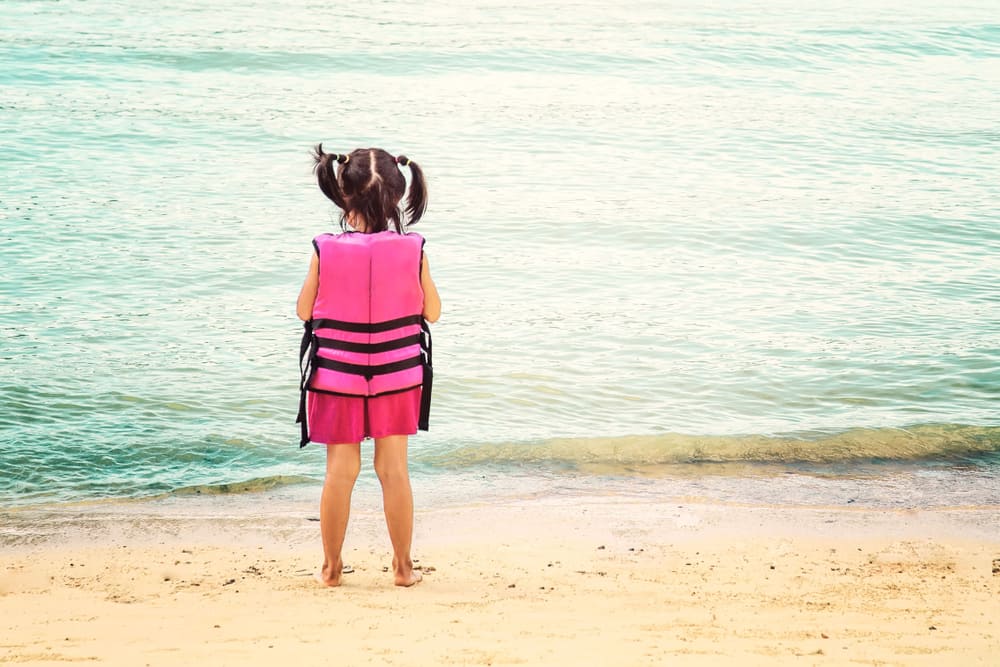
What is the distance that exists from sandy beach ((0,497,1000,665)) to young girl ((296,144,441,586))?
2.30 ft

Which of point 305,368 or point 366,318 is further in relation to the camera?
point 305,368

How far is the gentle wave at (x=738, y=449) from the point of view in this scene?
7254mm

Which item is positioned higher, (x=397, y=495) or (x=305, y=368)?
(x=305, y=368)

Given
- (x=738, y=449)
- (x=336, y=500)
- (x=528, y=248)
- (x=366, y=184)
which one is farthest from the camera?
(x=528, y=248)

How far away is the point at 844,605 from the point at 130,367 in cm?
582

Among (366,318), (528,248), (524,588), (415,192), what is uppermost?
(415,192)

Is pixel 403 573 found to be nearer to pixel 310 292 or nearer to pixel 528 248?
pixel 310 292

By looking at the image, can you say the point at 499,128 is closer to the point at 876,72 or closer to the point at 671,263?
the point at 671,263

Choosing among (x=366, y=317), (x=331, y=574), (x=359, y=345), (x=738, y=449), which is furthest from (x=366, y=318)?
(x=738, y=449)

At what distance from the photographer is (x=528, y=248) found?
12453mm

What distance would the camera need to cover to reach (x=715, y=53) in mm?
25266

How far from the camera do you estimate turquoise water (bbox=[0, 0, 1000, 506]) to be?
758cm

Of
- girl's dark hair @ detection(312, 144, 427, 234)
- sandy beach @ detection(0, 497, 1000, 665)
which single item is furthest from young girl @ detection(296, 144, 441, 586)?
sandy beach @ detection(0, 497, 1000, 665)

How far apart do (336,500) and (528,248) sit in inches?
313
